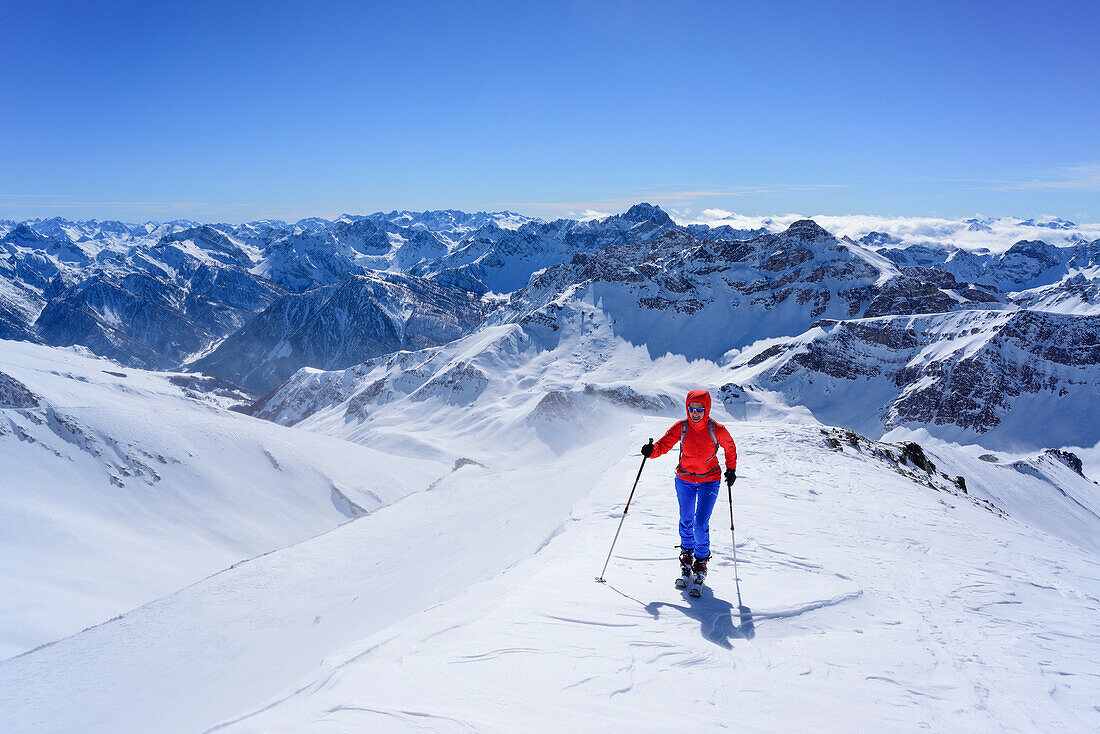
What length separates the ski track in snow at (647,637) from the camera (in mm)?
6113

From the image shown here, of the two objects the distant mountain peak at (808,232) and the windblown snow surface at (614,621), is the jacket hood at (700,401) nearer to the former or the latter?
the windblown snow surface at (614,621)

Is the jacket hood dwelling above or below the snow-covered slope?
above

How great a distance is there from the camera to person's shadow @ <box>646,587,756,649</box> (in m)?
7.80

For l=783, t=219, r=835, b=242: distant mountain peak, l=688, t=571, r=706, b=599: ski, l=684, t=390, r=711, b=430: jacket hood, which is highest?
l=783, t=219, r=835, b=242: distant mountain peak

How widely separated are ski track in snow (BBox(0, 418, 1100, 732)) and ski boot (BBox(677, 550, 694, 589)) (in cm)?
33

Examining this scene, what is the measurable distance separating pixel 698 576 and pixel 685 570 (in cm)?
38

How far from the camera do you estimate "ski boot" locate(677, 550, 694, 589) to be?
935 centimetres

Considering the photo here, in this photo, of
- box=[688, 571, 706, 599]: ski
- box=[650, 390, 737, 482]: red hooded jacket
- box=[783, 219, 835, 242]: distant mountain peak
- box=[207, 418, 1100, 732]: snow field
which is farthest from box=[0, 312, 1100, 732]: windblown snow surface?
box=[783, 219, 835, 242]: distant mountain peak

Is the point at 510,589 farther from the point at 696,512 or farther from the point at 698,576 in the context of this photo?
the point at 696,512

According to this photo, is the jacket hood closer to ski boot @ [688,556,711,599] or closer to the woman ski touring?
the woman ski touring

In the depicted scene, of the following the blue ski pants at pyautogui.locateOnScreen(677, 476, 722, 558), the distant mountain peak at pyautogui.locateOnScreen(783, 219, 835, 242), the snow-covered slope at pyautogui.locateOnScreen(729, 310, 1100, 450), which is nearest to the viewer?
the blue ski pants at pyautogui.locateOnScreen(677, 476, 722, 558)

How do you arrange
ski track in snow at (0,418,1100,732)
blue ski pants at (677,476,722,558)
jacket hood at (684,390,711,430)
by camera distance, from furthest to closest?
jacket hood at (684,390,711,430) < blue ski pants at (677,476,722,558) < ski track in snow at (0,418,1100,732)

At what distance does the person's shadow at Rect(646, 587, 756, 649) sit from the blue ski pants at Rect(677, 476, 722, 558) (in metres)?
0.77

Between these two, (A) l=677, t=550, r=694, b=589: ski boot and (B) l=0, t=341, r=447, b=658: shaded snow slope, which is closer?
(A) l=677, t=550, r=694, b=589: ski boot
